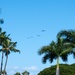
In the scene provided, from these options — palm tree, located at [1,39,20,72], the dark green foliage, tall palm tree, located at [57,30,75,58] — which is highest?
palm tree, located at [1,39,20,72]

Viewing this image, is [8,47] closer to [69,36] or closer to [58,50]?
[58,50]

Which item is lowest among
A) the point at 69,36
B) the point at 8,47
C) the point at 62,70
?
the point at 69,36

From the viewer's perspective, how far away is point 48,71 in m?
93.8

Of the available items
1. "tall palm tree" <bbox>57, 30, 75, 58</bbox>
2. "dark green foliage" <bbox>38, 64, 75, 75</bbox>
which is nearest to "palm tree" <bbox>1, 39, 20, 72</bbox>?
"dark green foliage" <bbox>38, 64, 75, 75</bbox>

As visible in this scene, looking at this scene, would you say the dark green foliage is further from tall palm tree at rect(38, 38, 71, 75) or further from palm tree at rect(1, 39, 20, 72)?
tall palm tree at rect(38, 38, 71, 75)

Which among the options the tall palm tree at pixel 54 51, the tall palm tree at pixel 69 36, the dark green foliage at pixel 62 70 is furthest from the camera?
the dark green foliage at pixel 62 70

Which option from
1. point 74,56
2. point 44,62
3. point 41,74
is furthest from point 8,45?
point 74,56

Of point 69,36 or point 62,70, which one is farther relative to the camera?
point 62,70

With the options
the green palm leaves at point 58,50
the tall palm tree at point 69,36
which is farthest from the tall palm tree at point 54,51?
the tall palm tree at point 69,36

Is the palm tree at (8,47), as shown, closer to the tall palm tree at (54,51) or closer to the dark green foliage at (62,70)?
the dark green foliage at (62,70)

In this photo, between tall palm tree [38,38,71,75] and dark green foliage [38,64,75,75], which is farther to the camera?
dark green foliage [38,64,75,75]

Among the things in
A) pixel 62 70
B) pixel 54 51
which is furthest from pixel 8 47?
pixel 54 51

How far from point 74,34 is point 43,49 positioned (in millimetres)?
9799

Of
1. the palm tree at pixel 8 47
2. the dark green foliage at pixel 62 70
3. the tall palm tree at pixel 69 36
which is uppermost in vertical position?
the palm tree at pixel 8 47
